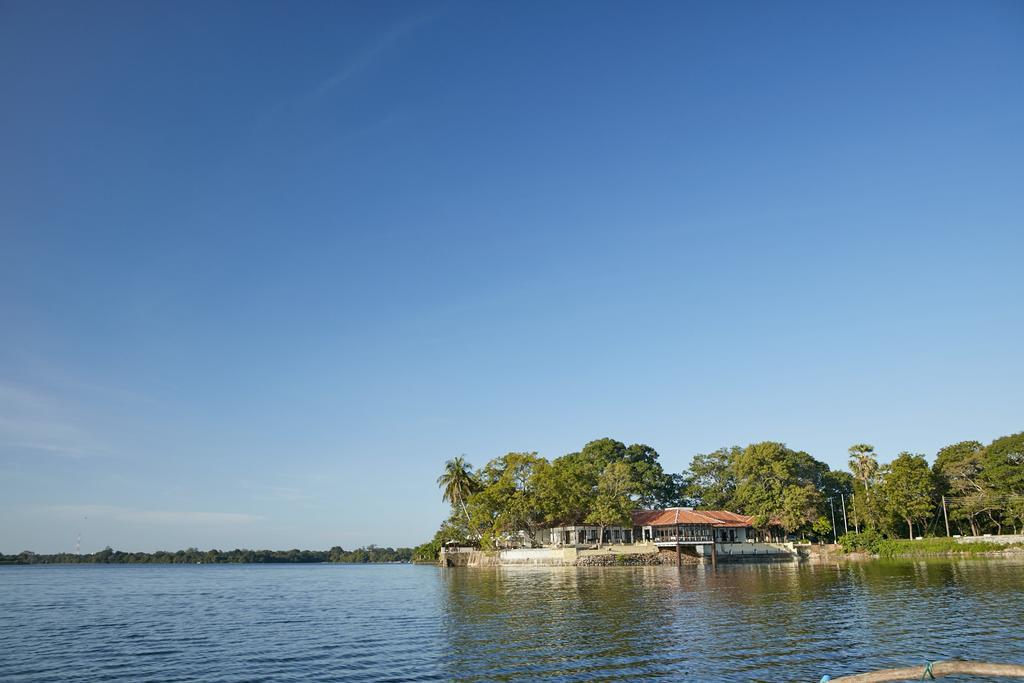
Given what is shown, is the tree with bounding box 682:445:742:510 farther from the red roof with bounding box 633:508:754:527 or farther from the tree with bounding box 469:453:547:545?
the tree with bounding box 469:453:547:545

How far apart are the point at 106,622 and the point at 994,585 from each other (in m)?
56.7

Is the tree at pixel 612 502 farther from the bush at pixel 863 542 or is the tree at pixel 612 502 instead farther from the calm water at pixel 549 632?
the calm water at pixel 549 632

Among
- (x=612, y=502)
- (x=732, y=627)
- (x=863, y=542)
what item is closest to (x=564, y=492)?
(x=612, y=502)

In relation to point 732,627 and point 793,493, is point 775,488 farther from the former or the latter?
point 732,627

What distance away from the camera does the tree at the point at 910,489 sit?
79625 mm

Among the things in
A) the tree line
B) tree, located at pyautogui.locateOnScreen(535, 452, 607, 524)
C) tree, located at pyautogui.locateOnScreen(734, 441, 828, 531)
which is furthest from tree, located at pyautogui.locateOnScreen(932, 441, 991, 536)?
tree, located at pyautogui.locateOnScreen(535, 452, 607, 524)

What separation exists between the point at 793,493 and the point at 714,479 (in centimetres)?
2482

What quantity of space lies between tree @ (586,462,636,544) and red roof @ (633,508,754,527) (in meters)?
5.46

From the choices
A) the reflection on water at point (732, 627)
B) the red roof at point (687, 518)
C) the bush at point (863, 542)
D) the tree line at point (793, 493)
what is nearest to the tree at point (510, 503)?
the tree line at point (793, 493)

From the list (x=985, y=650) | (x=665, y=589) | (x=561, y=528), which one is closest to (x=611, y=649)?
(x=985, y=650)

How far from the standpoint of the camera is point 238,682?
22203 millimetres

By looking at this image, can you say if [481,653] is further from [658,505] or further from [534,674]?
[658,505]

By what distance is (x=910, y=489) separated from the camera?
262ft

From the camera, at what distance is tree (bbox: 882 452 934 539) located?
79625 millimetres
